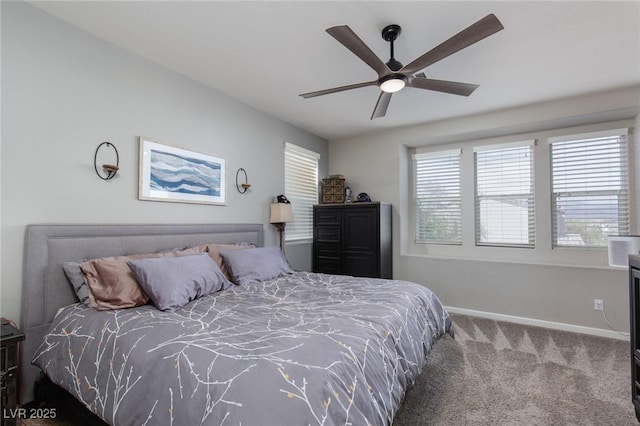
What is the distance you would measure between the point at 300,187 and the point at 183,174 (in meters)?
2.00

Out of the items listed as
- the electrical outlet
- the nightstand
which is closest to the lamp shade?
the nightstand

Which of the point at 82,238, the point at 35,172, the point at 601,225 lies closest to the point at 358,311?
the point at 82,238

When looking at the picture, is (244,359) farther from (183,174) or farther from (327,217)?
(327,217)

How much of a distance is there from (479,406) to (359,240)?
252 centimetres

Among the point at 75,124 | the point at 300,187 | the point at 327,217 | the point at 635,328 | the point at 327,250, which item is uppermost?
the point at 75,124

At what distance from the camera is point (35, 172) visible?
2.02 metres

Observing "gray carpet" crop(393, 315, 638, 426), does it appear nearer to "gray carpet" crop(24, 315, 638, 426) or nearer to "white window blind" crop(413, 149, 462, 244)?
"gray carpet" crop(24, 315, 638, 426)

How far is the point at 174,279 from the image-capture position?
6.88 ft

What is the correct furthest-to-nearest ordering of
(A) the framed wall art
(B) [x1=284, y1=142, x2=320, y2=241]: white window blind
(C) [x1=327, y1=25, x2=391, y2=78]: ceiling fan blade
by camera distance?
(B) [x1=284, y1=142, x2=320, y2=241]: white window blind → (A) the framed wall art → (C) [x1=327, y1=25, x2=391, y2=78]: ceiling fan blade

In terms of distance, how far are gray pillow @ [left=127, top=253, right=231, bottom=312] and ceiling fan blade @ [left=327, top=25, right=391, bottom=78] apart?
1891 mm

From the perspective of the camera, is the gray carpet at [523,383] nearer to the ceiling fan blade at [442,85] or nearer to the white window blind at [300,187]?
the ceiling fan blade at [442,85]

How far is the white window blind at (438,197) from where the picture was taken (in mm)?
4508

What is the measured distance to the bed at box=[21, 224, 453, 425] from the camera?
1.13 metres

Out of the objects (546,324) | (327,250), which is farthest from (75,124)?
(546,324)
